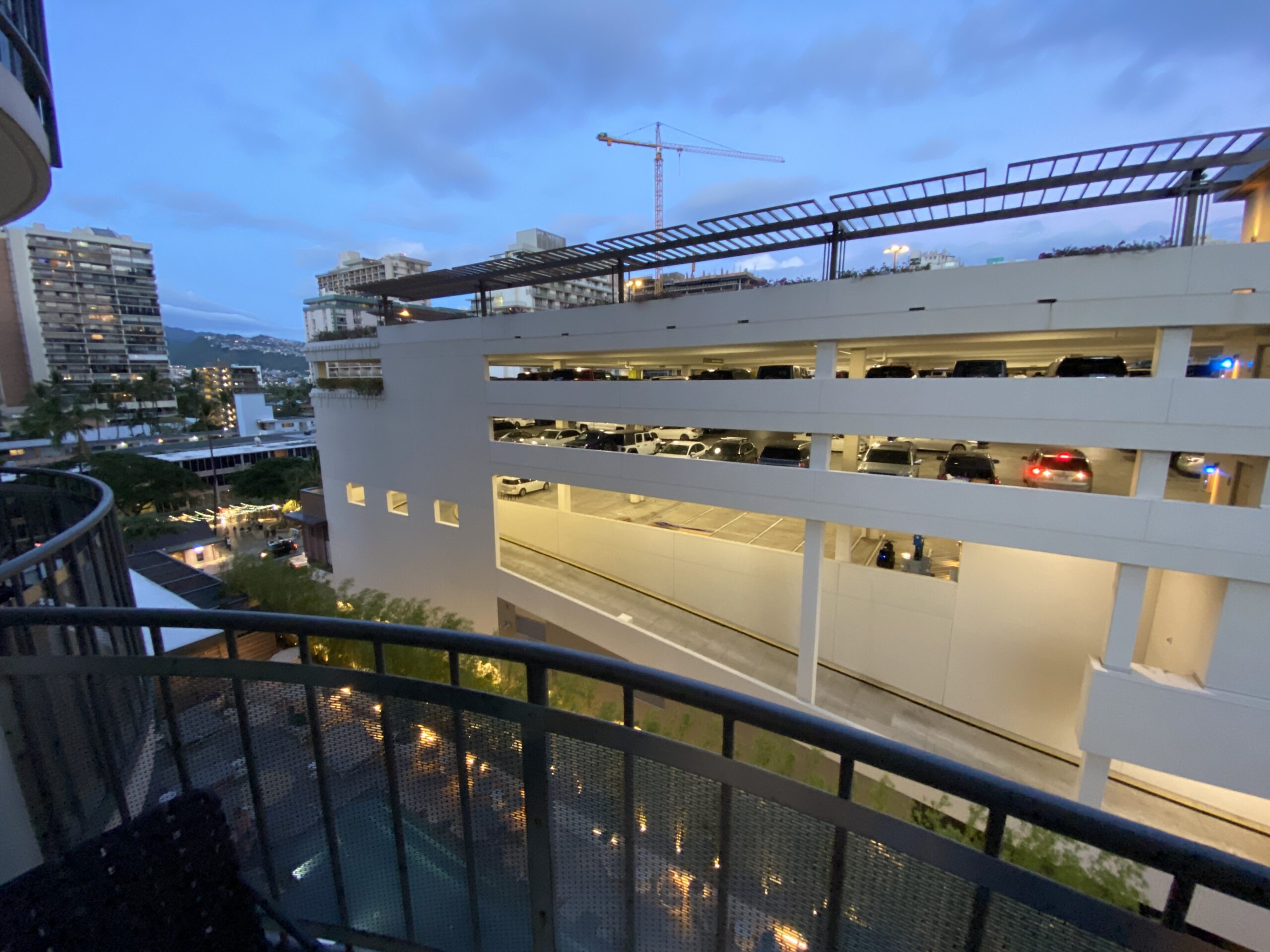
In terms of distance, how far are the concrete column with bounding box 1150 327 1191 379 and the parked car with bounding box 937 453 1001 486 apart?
3.09 metres

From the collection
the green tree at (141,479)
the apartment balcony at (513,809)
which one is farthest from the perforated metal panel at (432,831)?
the green tree at (141,479)

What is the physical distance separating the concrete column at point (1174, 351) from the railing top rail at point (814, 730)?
8247mm

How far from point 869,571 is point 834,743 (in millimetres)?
10177

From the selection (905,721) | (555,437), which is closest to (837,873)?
(905,721)

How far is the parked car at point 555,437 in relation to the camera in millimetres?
16547

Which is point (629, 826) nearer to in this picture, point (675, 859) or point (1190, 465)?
point (675, 859)

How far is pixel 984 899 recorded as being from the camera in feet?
3.67

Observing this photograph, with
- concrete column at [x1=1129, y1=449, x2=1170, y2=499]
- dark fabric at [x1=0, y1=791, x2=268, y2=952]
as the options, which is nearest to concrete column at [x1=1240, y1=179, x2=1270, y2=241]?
concrete column at [x1=1129, y1=449, x2=1170, y2=499]

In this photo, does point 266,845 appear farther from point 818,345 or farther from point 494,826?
point 818,345

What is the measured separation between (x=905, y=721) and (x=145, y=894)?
35.0ft

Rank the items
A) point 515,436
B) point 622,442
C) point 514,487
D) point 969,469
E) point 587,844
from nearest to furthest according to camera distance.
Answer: point 587,844, point 969,469, point 622,442, point 515,436, point 514,487

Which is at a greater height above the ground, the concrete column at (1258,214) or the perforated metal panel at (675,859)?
the concrete column at (1258,214)

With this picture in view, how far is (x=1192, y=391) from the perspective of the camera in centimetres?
637

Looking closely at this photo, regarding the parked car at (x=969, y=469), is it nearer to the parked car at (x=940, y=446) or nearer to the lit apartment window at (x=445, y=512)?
the parked car at (x=940, y=446)
